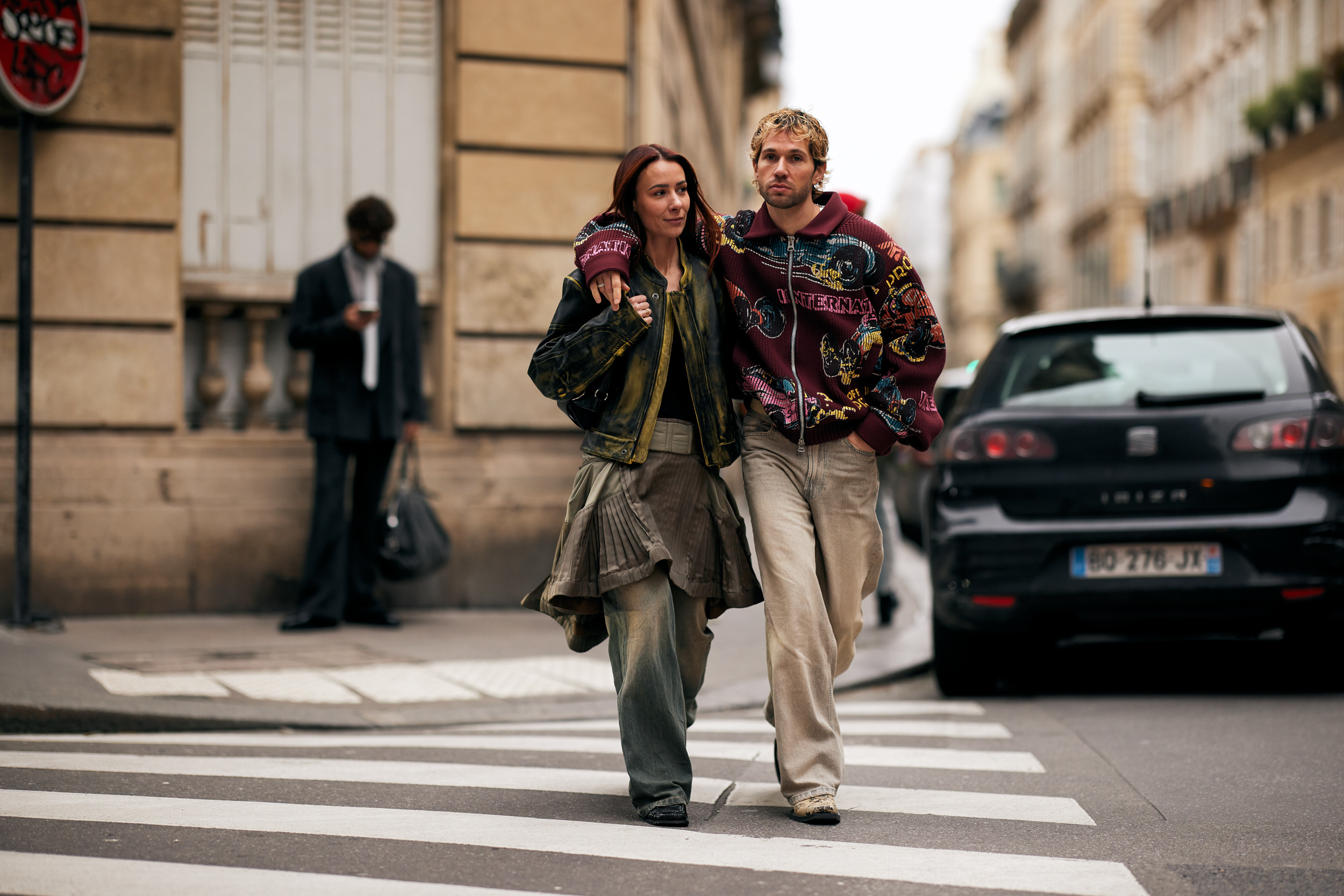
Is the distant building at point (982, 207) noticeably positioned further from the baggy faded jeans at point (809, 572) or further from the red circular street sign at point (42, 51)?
the baggy faded jeans at point (809, 572)

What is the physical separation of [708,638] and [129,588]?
198 inches

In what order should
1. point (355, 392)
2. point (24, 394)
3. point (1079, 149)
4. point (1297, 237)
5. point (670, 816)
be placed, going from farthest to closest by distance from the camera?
point (1079, 149)
point (1297, 237)
point (355, 392)
point (24, 394)
point (670, 816)

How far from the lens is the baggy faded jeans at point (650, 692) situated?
14.4 feet

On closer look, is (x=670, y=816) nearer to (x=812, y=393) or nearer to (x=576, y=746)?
(x=812, y=393)

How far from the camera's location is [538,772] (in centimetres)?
518

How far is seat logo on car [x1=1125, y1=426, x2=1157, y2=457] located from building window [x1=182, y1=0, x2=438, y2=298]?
444 cm

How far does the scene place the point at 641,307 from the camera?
4.39 m

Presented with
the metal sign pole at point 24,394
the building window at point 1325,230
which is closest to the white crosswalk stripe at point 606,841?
the metal sign pole at point 24,394

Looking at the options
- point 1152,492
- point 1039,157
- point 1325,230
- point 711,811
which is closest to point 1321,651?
point 1152,492

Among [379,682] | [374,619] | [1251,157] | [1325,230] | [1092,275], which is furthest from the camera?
[1092,275]

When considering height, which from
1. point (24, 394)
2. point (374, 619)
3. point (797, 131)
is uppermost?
point (797, 131)

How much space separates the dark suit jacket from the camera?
27.6ft

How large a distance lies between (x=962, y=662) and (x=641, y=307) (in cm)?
316

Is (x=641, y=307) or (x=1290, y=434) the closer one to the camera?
(x=641, y=307)
